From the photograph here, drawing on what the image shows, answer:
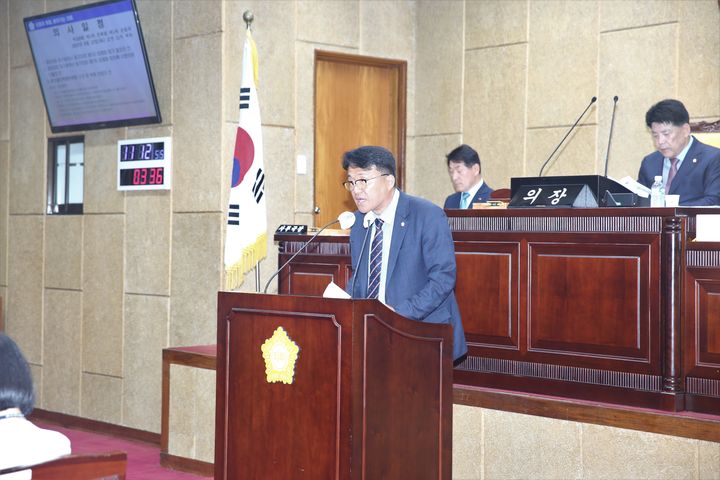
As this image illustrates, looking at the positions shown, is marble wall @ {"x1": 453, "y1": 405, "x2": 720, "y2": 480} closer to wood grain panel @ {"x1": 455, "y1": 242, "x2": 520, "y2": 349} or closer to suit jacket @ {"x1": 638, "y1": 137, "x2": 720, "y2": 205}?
wood grain panel @ {"x1": 455, "y1": 242, "x2": 520, "y2": 349}

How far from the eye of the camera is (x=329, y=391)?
Answer: 128 inches

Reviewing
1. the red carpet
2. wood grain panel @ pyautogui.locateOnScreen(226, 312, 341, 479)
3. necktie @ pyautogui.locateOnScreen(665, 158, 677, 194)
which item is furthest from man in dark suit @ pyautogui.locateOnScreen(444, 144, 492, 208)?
wood grain panel @ pyautogui.locateOnScreen(226, 312, 341, 479)

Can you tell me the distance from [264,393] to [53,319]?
476 cm

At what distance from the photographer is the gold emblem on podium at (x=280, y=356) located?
3.35m

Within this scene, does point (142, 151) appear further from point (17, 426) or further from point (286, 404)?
point (17, 426)

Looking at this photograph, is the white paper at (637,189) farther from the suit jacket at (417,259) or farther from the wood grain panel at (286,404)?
the wood grain panel at (286,404)

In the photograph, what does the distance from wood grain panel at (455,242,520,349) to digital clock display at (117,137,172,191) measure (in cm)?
253

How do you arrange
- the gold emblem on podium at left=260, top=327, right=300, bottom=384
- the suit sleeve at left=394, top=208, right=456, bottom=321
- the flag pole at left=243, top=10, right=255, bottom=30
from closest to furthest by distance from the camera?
the gold emblem on podium at left=260, top=327, right=300, bottom=384 → the suit sleeve at left=394, top=208, right=456, bottom=321 → the flag pole at left=243, top=10, right=255, bottom=30

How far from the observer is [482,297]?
4934 millimetres

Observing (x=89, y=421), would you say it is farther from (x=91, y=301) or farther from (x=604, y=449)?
(x=604, y=449)

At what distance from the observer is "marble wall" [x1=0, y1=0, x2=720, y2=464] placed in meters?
6.50

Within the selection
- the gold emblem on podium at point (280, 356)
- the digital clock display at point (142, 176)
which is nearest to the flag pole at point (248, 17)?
the digital clock display at point (142, 176)

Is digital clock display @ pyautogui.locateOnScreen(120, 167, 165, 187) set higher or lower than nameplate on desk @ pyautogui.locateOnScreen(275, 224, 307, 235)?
higher

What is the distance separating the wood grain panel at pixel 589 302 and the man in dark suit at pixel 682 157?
0.60 m
